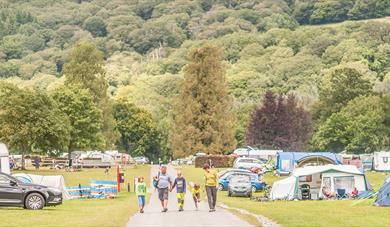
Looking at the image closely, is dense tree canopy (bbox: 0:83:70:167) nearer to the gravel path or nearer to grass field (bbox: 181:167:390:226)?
grass field (bbox: 181:167:390:226)

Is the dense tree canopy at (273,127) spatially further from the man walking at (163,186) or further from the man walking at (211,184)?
the man walking at (211,184)

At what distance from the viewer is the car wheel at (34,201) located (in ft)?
120

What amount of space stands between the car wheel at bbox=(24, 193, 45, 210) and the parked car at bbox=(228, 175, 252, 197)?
17.3 meters

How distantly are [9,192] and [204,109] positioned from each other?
6661 centimetres

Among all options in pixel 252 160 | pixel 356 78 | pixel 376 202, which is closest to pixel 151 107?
pixel 356 78

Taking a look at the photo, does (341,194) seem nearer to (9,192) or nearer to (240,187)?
(240,187)

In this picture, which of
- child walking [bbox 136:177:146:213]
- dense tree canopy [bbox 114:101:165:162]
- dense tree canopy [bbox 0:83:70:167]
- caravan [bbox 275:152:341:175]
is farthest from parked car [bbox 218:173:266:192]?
dense tree canopy [bbox 114:101:165:162]

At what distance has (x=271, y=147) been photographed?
109m

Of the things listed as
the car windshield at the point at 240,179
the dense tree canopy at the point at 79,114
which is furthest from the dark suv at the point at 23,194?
the dense tree canopy at the point at 79,114

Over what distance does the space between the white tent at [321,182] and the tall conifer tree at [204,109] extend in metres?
51.8

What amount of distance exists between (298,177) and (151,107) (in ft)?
432

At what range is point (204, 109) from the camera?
102 m

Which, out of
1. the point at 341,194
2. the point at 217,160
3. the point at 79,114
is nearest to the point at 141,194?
the point at 341,194

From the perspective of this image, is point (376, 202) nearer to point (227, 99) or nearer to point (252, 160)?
point (252, 160)
